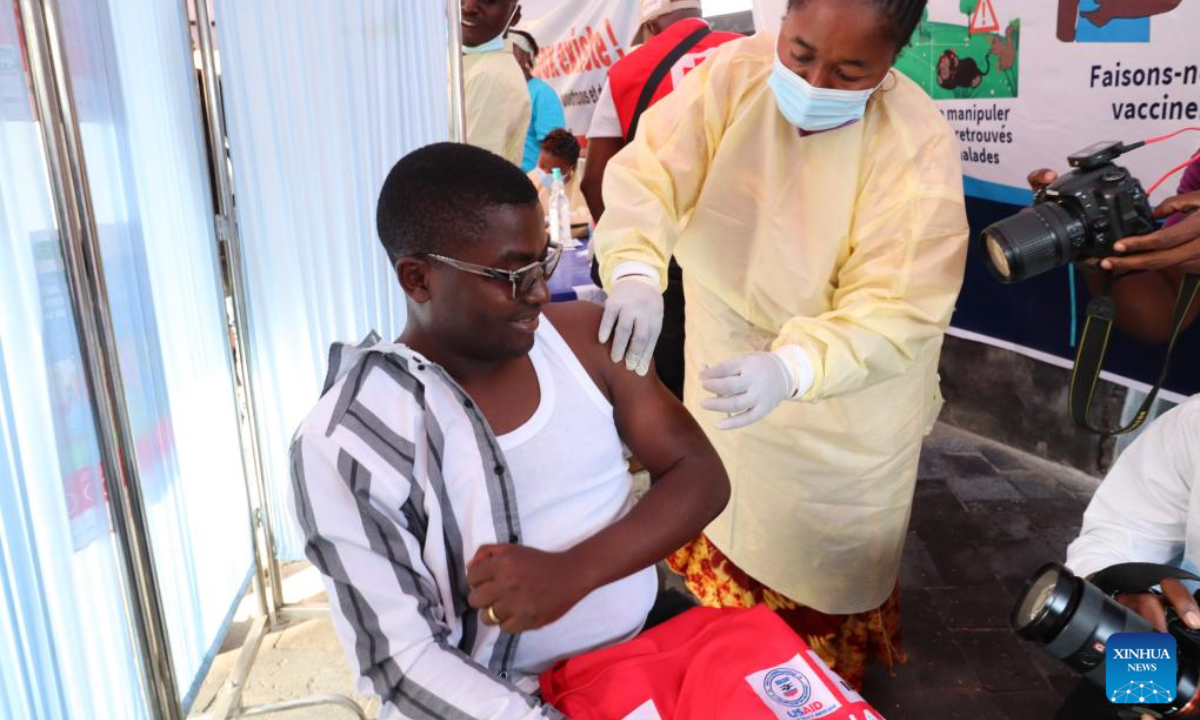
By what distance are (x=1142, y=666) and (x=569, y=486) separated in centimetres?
81

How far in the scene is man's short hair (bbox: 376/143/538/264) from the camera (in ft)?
3.63

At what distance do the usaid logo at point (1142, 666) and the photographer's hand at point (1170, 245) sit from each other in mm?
590

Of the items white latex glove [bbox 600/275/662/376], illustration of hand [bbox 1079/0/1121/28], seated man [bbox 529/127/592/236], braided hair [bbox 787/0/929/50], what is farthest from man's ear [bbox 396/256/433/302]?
seated man [bbox 529/127/592/236]

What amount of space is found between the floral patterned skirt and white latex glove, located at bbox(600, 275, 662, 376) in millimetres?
912

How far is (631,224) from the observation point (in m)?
1.53

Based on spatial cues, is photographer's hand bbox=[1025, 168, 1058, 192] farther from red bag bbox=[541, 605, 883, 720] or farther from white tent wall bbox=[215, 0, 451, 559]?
white tent wall bbox=[215, 0, 451, 559]

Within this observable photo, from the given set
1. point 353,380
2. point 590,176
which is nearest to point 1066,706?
point 353,380

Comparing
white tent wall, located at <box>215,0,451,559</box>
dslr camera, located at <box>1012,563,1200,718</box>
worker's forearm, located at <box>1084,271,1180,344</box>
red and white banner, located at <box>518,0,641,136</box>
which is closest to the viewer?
dslr camera, located at <box>1012,563,1200,718</box>

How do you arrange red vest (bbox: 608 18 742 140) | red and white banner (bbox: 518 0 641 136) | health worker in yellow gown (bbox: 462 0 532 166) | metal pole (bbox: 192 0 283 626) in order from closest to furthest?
1. metal pole (bbox: 192 0 283 626)
2. red vest (bbox: 608 18 742 140)
3. health worker in yellow gown (bbox: 462 0 532 166)
4. red and white banner (bbox: 518 0 641 136)

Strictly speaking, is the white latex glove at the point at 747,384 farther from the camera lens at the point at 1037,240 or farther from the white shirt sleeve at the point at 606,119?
the white shirt sleeve at the point at 606,119

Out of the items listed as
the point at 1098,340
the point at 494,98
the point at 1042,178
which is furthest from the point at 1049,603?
the point at 494,98

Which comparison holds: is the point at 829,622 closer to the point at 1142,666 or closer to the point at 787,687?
the point at 1142,666

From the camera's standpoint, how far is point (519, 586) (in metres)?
1.01

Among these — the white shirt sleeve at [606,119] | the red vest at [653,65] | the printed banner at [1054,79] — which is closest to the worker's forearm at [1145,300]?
the printed banner at [1054,79]
